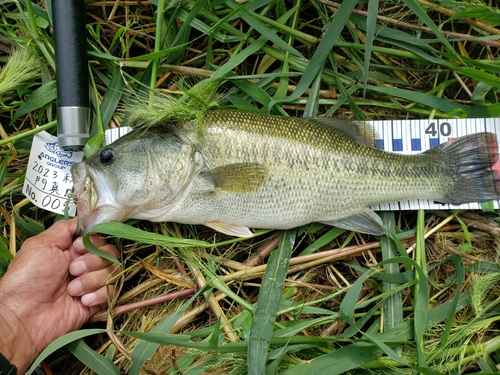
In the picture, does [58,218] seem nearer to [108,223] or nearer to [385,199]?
[108,223]

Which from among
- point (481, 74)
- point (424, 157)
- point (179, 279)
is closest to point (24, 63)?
point (179, 279)

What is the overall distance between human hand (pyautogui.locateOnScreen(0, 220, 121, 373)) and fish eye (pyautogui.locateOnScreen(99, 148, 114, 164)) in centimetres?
54

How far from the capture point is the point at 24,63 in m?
2.88

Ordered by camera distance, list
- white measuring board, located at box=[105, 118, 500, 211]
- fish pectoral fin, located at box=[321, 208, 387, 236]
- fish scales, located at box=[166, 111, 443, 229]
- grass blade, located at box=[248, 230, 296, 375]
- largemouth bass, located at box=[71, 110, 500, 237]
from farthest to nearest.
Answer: white measuring board, located at box=[105, 118, 500, 211] → fish pectoral fin, located at box=[321, 208, 387, 236] → fish scales, located at box=[166, 111, 443, 229] → largemouth bass, located at box=[71, 110, 500, 237] → grass blade, located at box=[248, 230, 296, 375]

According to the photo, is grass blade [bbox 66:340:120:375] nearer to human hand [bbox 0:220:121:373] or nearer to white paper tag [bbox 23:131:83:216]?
human hand [bbox 0:220:121:373]

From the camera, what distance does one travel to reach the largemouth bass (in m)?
2.58

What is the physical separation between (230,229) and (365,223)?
0.98 meters

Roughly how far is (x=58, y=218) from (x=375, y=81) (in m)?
2.62

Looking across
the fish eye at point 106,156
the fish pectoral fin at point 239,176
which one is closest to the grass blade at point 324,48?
the fish pectoral fin at point 239,176

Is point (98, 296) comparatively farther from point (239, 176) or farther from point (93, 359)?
point (239, 176)

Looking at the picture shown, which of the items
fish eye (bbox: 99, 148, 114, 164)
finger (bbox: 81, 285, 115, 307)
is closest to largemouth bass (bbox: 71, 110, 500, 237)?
fish eye (bbox: 99, 148, 114, 164)

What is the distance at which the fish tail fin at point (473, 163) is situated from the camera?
290 cm

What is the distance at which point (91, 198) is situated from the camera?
101 inches

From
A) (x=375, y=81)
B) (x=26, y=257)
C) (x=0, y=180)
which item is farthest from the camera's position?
(x=375, y=81)
